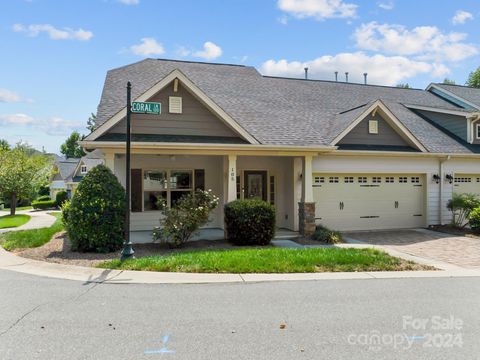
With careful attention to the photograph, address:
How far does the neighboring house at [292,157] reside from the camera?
1271 cm

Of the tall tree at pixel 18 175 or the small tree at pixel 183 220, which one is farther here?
the tall tree at pixel 18 175

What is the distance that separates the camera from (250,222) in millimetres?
11664

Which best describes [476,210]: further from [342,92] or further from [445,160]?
[342,92]

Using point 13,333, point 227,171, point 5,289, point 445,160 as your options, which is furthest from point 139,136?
point 445,160

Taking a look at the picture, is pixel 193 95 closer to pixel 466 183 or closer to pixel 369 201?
pixel 369 201

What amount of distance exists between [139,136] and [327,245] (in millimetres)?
6724

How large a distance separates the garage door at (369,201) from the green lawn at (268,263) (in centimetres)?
535

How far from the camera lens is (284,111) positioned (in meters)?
16.5

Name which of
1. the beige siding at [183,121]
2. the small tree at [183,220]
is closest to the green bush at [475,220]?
the beige siding at [183,121]

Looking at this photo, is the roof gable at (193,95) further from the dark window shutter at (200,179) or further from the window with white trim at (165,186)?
the window with white trim at (165,186)

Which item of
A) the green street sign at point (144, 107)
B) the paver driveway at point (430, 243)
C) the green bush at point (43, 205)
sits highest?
the green street sign at point (144, 107)

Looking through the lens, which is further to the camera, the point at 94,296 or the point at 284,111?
the point at 284,111

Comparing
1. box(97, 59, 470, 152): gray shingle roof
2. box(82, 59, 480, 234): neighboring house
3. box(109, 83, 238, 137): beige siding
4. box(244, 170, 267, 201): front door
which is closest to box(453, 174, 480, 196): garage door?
box(82, 59, 480, 234): neighboring house

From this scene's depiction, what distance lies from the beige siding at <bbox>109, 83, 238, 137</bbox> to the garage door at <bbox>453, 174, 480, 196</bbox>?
1021cm
